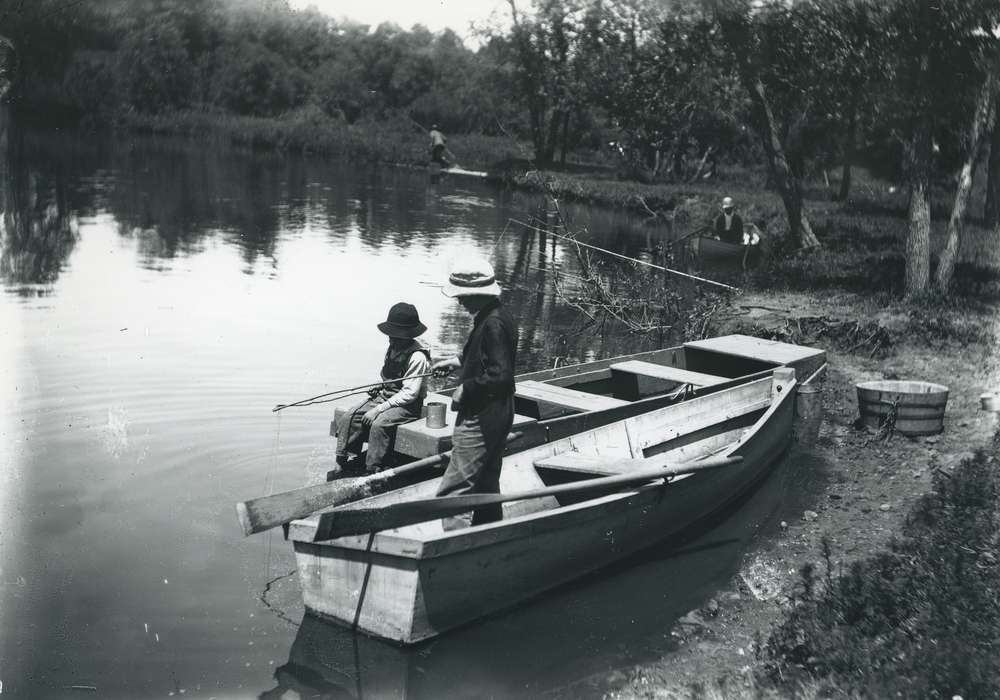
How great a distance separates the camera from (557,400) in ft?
34.1

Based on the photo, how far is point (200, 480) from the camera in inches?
374

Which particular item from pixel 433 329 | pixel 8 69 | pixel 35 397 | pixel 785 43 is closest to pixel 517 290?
pixel 433 329

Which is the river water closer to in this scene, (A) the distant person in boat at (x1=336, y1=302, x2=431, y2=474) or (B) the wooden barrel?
(A) the distant person in boat at (x1=336, y1=302, x2=431, y2=474)

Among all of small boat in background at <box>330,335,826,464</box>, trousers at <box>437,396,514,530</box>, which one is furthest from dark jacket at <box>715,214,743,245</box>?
trousers at <box>437,396,514,530</box>

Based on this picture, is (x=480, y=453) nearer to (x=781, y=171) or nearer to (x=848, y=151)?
(x=781, y=171)

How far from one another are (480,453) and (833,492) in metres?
4.88

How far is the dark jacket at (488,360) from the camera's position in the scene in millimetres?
6863

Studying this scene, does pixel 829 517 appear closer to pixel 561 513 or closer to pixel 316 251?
pixel 561 513

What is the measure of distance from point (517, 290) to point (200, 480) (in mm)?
11939

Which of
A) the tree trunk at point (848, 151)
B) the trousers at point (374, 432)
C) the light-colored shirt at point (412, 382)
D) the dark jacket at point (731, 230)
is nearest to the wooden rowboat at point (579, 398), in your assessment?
the trousers at point (374, 432)

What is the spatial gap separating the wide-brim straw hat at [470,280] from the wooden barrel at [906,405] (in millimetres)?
6329

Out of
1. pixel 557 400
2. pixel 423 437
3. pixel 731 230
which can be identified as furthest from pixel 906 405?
pixel 731 230

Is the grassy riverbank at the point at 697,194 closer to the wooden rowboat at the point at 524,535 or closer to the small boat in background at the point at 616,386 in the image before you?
the small boat in background at the point at 616,386

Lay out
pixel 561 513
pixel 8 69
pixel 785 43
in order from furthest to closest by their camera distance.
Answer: pixel 8 69, pixel 785 43, pixel 561 513
